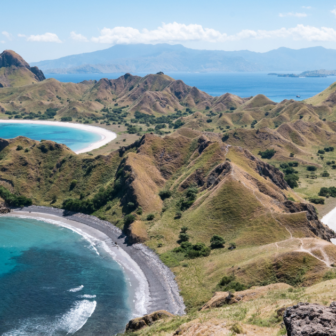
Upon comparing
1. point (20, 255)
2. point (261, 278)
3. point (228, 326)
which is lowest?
point (20, 255)

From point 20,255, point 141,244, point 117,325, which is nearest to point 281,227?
point 141,244

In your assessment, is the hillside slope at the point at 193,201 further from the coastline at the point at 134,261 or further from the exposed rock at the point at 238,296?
the exposed rock at the point at 238,296

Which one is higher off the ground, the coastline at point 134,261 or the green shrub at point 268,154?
the green shrub at point 268,154

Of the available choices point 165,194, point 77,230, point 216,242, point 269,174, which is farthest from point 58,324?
point 269,174

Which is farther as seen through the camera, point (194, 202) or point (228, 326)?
point (194, 202)

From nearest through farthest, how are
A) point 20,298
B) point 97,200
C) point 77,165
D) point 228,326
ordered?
point 228,326 < point 20,298 < point 97,200 < point 77,165

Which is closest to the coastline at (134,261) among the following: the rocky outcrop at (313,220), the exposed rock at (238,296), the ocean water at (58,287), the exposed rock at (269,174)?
the ocean water at (58,287)

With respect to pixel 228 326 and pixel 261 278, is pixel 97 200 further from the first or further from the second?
pixel 228 326
